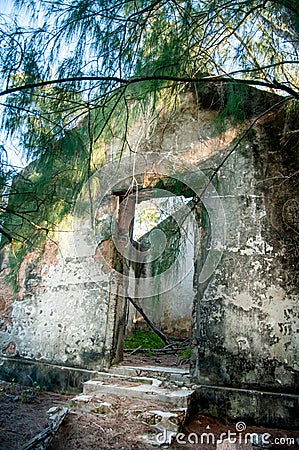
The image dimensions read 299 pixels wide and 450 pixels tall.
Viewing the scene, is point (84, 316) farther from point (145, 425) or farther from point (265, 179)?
point (265, 179)

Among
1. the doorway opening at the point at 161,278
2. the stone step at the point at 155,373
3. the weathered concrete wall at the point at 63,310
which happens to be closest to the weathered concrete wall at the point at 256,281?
the stone step at the point at 155,373

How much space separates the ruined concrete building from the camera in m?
3.15

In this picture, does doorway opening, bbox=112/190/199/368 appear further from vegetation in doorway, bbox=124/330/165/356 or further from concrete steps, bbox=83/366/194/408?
concrete steps, bbox=83/366/194/408

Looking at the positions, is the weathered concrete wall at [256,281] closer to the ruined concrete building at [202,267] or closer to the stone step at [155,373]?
the ruined concrete building at [202,267]

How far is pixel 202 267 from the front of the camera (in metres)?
3.56

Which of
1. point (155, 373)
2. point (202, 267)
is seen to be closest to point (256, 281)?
point (202, 267)

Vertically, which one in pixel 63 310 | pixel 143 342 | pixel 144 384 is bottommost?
pixel 144 384

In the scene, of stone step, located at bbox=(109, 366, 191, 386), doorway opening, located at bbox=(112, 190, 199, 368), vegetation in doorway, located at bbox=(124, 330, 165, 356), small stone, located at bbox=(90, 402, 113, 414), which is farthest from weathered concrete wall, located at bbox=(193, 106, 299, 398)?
vegetation in doorway, located at bbox=(124, 330, 165, 356)

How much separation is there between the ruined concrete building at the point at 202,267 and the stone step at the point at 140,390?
0.95 feet

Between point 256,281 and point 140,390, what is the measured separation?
1.41m

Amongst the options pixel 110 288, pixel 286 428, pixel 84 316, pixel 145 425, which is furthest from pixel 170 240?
pixel 286 428

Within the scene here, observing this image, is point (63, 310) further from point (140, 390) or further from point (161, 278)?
point (140, 390)

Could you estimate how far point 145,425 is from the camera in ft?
8.51

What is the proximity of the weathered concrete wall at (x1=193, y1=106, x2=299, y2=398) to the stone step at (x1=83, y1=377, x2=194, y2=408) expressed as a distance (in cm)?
34
